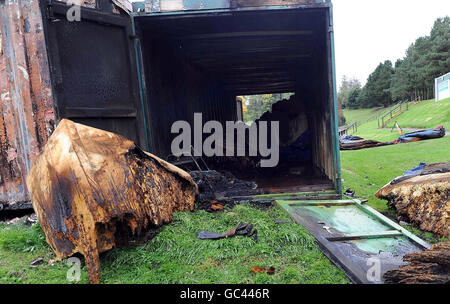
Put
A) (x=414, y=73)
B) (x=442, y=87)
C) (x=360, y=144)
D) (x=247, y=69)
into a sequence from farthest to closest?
(x=414, y=73)
(x=442, y=87)
(x=360, y=144)
(x=247, y=69)

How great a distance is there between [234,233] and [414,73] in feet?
147

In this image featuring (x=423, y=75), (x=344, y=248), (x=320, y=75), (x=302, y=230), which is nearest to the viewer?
(x=344, y=248)

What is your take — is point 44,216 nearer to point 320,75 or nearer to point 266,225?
point 266,225

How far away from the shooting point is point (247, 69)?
28.4 feet

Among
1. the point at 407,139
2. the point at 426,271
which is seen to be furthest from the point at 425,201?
the point at 407,139

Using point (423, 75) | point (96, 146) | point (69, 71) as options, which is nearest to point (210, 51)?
point (69, 71)

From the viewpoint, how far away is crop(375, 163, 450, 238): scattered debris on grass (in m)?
3.53

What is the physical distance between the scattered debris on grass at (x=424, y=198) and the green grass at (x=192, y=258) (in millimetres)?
1770

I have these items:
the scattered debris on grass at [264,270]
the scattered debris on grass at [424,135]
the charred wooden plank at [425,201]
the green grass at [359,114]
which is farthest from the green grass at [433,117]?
the scattered debris on grass at [264,270]

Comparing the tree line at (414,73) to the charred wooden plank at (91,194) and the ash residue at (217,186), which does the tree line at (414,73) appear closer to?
the ash residue at (217,186)

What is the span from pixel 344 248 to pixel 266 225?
0.84 metres

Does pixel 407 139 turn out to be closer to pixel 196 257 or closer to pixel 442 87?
pixel 196 257

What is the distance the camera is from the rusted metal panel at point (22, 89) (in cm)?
367

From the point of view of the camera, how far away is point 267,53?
281 inches
